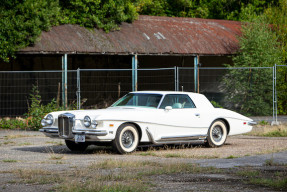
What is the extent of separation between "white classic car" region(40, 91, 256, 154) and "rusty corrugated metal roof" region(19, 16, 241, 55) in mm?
8842

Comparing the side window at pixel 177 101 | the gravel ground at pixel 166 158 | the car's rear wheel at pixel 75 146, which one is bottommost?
the gravel ground at pixel 166 158

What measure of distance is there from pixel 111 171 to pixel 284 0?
77.6ft

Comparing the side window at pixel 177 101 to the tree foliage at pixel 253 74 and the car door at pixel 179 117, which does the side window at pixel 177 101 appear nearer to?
the car door at pixel 179 117

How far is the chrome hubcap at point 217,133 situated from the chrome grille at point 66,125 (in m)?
3.58

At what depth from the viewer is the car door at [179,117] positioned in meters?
12.6

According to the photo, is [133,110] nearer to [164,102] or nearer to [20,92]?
[164,102]

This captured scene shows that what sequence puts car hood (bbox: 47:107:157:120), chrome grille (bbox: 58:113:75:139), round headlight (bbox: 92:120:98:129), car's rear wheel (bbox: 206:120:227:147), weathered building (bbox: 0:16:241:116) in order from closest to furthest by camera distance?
round headlight (bbox: 92:120:98:129) < car hood (bbox: 47:107:157:120) < chrome grille (bbox: 58:113:75:139) < car's rear wheel (bbox: 206:120:227:147) < weathered building (bbox: 0:16:241:116)

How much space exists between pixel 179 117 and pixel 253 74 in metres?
12.2

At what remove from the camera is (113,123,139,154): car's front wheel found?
1176cm

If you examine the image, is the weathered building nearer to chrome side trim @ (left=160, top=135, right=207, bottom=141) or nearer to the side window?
the side window

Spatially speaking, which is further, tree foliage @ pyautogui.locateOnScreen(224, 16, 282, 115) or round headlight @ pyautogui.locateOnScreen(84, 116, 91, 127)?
tree foliage @ pyautogui.locateOnScreen(224, 16, 282, 115)

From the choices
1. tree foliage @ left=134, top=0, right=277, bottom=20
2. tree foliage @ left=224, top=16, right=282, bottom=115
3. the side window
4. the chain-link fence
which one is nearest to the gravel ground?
the side window

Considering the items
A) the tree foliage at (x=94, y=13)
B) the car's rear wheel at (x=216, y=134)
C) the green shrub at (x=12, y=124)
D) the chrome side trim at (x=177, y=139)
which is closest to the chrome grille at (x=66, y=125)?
the chrome side trim at (x=177, y=139)

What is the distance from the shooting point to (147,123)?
482 inches
